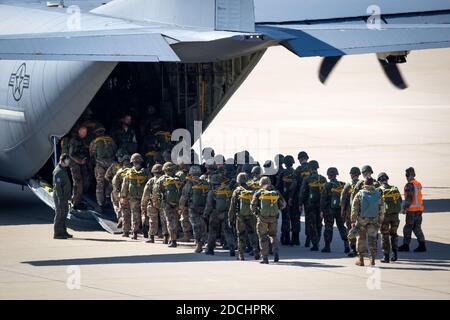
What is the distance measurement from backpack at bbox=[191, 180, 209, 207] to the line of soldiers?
20 millimetres

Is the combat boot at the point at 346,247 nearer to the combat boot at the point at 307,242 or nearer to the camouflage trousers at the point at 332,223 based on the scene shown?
the camouflage trousers at the point at 332,223

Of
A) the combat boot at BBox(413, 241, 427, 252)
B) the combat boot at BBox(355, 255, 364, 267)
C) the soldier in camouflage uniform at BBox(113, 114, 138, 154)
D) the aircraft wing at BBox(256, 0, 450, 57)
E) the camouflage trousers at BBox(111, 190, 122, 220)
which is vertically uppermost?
the aircraft wing at BBox(256, 0, 450, 57)

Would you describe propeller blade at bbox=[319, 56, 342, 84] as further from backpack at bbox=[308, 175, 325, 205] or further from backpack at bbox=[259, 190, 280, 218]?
backpack at bbox=[259, 190, 280, 218]

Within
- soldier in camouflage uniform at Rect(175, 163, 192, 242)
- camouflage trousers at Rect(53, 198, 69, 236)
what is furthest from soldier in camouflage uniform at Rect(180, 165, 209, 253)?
camouflage trousers at Rect(53, 198, 69, 236)

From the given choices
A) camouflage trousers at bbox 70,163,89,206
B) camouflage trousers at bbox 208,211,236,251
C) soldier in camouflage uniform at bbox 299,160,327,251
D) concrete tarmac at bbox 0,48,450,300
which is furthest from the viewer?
camouflage trousers at bbox 70,163,89,206

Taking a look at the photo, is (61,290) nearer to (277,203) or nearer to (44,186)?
(277,203)

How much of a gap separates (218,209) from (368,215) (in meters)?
3.08

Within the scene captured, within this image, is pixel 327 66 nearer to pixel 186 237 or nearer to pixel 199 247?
pixel 186 237

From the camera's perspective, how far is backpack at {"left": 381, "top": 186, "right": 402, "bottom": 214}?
20875 mm

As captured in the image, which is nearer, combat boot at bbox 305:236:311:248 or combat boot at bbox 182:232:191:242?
combat boot at bbox 305:236:311:248

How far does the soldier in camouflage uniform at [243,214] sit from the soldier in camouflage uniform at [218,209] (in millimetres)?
338

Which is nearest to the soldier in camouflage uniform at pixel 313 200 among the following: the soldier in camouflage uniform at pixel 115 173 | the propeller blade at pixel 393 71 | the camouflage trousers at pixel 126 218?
the camouflage trousers at pixel 126 218

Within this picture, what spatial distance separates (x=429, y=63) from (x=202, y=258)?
45835 millimetres
